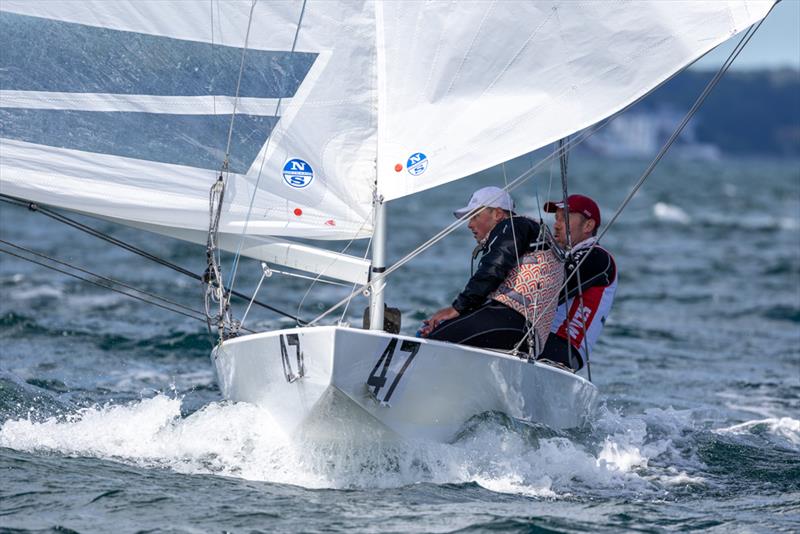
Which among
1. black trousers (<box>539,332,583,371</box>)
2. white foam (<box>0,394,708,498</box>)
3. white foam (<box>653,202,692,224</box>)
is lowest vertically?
white foam (<box>0,394,708,498</box>)

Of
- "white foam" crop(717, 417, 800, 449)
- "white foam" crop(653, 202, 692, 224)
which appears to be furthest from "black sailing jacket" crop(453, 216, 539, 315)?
"white foam" crop(653, 202, 692, 224)

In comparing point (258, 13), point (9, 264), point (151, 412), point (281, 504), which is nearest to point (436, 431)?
point (281, 504)

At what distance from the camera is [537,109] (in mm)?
5387

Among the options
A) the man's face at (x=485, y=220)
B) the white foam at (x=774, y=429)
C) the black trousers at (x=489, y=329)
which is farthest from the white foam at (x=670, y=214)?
the black trousers at (x=489, y=329)

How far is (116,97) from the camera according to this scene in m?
5.96

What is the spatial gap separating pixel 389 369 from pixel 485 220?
994 millimetres

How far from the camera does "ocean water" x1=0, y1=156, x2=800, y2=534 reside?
5012mm

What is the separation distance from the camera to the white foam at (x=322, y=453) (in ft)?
17.6

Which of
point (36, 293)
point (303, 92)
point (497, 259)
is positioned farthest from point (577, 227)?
point (36, 293)

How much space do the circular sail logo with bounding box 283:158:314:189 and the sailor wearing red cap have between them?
1.24 metres

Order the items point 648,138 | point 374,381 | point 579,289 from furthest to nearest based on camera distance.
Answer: point 648,138
point 579,289
point 374,381

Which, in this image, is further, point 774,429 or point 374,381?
point 774,429

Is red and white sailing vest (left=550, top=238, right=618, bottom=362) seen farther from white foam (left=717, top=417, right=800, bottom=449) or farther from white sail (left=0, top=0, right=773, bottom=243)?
white foam (left=717, top=417, right=800, bottom=449)

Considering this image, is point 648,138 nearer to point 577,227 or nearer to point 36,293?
point 36,293
